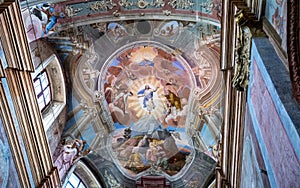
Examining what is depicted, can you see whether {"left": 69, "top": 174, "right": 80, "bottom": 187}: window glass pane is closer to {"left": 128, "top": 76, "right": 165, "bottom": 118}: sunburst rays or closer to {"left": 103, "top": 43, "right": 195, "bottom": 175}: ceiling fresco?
{"left": 103, "top": 43, "right": 195, "bottom": 175}: ceiling fresco

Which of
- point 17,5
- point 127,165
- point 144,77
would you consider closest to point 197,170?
point 127,165

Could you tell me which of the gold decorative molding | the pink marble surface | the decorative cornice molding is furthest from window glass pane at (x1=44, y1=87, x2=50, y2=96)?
the decorative cornice molding

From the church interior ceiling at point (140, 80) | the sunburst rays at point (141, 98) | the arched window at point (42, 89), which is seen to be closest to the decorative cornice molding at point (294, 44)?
the church interior ceiling at point (140, 80)

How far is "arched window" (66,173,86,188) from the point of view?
1574cm

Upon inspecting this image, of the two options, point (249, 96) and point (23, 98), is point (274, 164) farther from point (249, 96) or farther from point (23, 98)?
point (23, 98)

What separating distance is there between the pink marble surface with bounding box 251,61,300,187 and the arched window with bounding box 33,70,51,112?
24.4ft

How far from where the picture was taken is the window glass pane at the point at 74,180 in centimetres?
1596

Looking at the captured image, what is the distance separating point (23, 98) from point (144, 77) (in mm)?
6233

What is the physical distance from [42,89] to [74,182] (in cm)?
434

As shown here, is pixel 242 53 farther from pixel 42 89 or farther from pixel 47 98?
pixel 47 98

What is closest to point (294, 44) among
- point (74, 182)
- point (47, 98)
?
point (47, 98)

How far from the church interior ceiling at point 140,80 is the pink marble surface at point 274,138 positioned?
15.9 ft

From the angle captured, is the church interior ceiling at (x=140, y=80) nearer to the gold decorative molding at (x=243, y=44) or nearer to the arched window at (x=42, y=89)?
the arched window at (x=42, y=89)

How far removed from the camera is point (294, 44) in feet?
19.7
